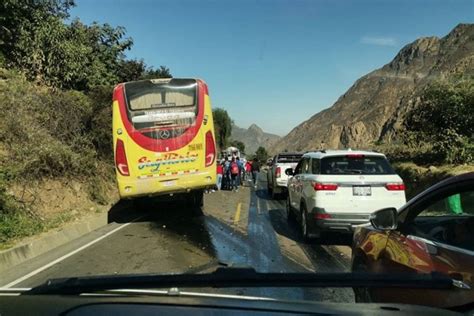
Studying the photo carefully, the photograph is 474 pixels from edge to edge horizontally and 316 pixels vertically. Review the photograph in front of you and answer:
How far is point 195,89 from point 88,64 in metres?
13.7

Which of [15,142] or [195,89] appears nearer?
[195,89]

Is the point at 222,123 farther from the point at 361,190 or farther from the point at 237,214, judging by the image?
the point at 361,190

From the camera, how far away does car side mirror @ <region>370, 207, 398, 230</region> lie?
4.42 m

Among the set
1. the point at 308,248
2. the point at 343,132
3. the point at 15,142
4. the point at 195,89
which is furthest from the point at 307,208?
the point at 343,132

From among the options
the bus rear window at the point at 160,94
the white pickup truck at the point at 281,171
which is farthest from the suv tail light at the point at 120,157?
the white pickup truck at the point at 281,171

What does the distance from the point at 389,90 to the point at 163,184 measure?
278 feet

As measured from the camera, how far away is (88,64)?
26016 mm

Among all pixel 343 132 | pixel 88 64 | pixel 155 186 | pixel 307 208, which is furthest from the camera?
pixel 343 132

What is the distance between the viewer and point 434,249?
372 centimetres

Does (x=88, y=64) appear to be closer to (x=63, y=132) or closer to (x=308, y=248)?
(x=63, y=132)

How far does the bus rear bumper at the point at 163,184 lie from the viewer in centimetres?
1352

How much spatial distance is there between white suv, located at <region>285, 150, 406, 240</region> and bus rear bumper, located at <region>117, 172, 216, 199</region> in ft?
14.1

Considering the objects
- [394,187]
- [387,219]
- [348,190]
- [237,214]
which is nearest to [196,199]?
[237,214]

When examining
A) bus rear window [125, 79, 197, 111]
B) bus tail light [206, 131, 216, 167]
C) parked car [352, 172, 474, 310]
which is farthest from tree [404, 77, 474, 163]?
parked car [352, 172, 474, 310]
